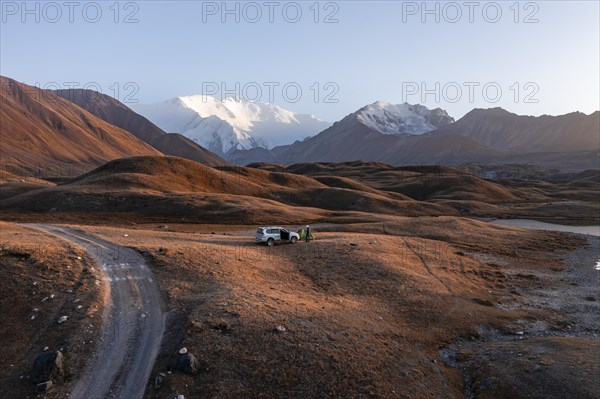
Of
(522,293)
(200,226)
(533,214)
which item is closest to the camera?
(522,293)

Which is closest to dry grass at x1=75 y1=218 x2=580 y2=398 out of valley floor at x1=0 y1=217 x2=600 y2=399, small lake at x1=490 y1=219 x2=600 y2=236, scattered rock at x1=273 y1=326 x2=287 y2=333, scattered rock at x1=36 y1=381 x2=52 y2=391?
valley floor at x1=0 y1=217 x2=600 y2=399

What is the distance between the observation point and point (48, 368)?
19672 mm

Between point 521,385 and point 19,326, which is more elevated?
point 19,326

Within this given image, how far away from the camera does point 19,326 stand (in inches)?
941

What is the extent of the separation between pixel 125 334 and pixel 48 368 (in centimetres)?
420

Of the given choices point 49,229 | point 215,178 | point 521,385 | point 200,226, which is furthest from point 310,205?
point 521,385

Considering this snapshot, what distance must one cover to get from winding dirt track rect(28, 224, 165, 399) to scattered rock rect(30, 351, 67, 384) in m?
0.94

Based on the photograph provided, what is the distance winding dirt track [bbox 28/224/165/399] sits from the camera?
63.5ft

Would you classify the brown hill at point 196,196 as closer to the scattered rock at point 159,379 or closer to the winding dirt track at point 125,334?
the winding dirt track at point 125,334

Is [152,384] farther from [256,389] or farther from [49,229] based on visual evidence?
[49,229]

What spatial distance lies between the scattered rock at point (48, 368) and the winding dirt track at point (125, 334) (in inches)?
37.0

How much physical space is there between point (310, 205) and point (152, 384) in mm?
97832

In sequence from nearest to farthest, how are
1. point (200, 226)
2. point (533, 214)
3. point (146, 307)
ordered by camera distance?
point (146, 307), point (200, 226), point (533, 214)

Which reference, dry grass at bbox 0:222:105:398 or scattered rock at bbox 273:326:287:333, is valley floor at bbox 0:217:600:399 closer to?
dry grass at bbox 0:222:105:398
